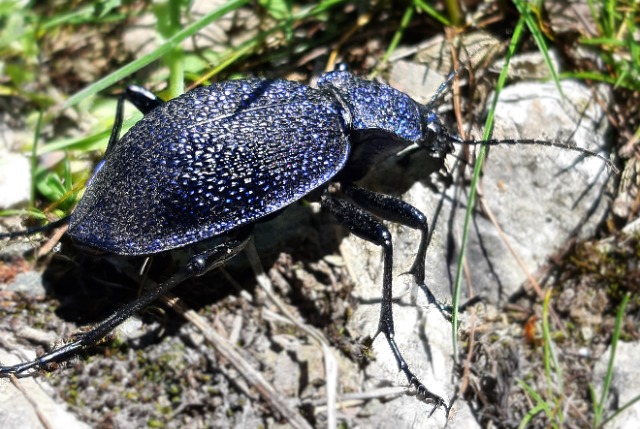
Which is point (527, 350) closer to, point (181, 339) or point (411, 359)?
point (411, 359)

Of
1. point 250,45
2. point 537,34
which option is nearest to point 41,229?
point 250,45

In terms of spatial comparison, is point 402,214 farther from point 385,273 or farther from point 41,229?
point 41,229

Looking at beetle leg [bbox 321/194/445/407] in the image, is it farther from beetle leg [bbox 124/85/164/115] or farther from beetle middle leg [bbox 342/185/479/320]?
beetle leg [bbox 124/85/164/115]

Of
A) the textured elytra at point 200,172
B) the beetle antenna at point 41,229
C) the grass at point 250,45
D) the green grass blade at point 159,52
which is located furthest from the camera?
the grass at point 250,45

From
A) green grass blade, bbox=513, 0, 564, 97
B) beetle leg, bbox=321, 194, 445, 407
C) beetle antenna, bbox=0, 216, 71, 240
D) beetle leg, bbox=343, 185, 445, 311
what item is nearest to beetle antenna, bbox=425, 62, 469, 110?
green grass blade, bbox=513, 0, 564, 97

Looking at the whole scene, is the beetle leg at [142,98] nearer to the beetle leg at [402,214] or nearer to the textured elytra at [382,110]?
the textured elytra at [382,110]

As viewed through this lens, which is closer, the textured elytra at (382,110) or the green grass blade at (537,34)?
the textured elytra at (382,110)

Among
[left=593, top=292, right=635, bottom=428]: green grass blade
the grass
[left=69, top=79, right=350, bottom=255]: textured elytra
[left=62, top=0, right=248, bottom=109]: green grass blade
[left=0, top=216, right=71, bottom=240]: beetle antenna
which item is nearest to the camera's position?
[left=69, top=79, right=350, bottom=255]: textured elytra

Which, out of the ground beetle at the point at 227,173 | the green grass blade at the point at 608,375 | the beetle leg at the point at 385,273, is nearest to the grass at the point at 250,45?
the green grass blade at the point at 608,375
